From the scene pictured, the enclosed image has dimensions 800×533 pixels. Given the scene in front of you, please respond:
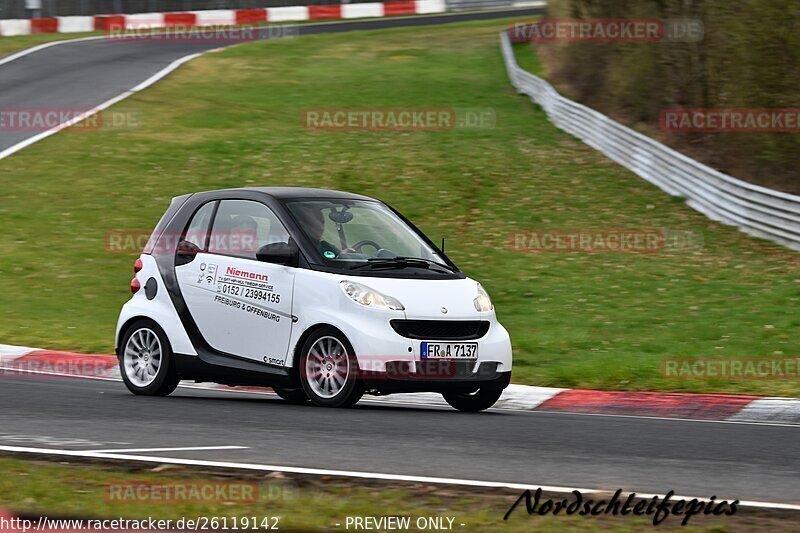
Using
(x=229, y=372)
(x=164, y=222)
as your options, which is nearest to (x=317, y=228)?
(x=229, y=372)

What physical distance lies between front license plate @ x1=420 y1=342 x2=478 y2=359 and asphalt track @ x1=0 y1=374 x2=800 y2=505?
464mm

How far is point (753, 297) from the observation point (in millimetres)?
16422

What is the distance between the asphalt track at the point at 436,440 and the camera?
7.17 meters

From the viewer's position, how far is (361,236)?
10242 mm

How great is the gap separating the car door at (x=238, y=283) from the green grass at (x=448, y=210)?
328cm

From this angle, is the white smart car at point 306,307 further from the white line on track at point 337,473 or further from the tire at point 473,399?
the white line on track at point 337,473

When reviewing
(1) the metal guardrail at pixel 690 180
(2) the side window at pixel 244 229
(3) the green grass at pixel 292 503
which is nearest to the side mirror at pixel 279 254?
(2) the side window at pixel 244 229

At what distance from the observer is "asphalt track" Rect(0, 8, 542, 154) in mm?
29531

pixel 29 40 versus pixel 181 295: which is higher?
pixel 29 40

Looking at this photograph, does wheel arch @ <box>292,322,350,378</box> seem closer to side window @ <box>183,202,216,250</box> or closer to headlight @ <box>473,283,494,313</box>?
headlight @ <box>473,283,494,313</box>

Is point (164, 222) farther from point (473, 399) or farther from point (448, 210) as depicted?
point (448, 210)

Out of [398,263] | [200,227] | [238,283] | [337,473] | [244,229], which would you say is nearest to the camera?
[337,473]

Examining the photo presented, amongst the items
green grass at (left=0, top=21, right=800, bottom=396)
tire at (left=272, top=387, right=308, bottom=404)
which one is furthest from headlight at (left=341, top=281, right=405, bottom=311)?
green grass at (left=0, top=21, right=800, bottom=396)

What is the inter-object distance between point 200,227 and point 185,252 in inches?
9.5
